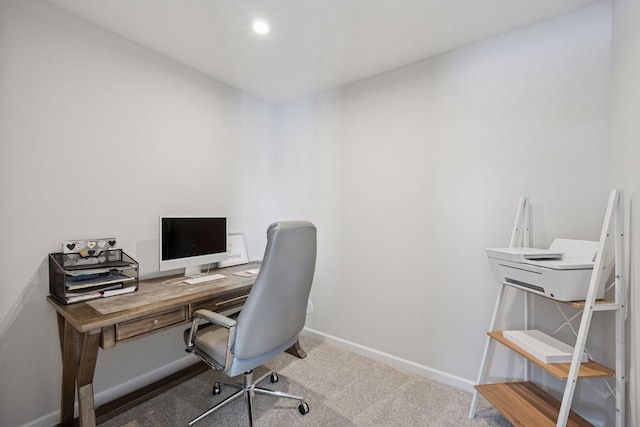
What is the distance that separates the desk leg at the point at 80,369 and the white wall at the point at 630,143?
2391mm

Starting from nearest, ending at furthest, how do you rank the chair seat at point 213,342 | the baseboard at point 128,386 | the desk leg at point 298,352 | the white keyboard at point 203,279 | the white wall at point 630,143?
the white wall at point 630,143 < the chair seat at point 213,342 < the baseboard at point 128,386 < the white keyboard at point 203,279 < the desk leg at point 298,352

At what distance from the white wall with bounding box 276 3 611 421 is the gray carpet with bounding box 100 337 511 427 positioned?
21cm

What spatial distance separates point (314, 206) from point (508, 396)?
1981mm

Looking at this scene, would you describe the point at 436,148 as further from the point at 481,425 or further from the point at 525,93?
the point at 481,425

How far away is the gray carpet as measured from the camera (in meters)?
1.69

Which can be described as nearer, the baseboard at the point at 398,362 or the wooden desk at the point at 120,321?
the wooden desk at the point at 120,321

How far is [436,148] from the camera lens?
6.95 ft

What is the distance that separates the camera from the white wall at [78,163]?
59.6 inches

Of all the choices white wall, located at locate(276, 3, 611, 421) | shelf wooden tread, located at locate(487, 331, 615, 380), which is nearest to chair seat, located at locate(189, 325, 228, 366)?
white wall, located at locate(276, 3, 611, 421)

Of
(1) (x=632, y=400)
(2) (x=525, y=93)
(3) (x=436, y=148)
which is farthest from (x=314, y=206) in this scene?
(1) (x=632, y=400)

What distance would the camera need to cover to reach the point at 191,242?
83.2 inches

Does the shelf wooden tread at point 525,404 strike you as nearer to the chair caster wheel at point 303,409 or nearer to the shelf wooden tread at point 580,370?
the shelf wooden tread at point 580,370

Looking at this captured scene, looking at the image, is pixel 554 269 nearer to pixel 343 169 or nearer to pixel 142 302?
pixel 343 169

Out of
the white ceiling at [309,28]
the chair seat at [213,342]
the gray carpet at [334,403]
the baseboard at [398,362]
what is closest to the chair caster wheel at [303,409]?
the gray carpet at [334,403]
